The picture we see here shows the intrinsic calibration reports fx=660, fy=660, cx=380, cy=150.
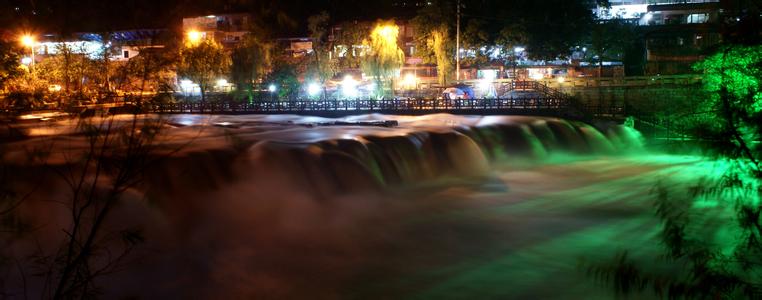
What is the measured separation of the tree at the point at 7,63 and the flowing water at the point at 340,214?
6.70 metres

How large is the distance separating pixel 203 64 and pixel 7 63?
2082cm

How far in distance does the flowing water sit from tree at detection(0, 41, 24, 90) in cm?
670

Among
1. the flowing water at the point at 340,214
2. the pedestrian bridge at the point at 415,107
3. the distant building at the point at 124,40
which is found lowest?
the flowing water at the point at 340,214

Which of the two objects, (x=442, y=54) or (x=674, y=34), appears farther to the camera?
(x=674, y=34)

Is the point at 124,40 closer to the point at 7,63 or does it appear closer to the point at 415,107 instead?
→ the point at 7,63

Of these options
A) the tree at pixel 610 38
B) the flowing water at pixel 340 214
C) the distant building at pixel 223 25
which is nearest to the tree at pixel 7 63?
the flowing water at pixel 340 214

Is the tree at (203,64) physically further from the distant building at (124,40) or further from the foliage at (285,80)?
the distant building at (124,40)

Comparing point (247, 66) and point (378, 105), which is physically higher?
point (247, 66)

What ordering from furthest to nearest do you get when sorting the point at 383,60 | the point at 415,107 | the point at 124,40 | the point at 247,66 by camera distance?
the point at 383,60
the point at 247,66
the point at 415,107
the point at 124,40

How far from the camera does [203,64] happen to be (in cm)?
4625

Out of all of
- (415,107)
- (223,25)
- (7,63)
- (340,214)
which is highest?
(223,25)

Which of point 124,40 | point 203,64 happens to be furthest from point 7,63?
point 203,64

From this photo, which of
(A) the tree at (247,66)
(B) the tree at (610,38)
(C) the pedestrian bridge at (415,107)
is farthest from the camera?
(B) the tree at (610,38)

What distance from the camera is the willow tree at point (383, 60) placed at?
152ft
